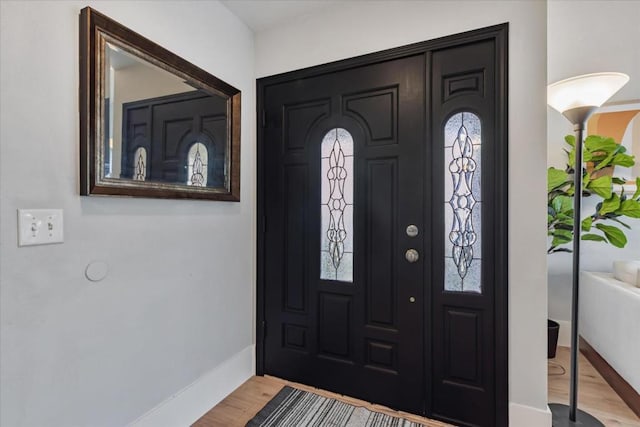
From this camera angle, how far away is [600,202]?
2.64 m

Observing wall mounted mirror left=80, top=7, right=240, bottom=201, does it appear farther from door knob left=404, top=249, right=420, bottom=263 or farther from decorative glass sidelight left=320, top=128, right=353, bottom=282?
door knob left=404, top=249, right=420, bottom=263

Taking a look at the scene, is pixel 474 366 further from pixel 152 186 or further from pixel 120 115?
pixel 120 115

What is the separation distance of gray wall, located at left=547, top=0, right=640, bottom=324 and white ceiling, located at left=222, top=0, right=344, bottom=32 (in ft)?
4.80

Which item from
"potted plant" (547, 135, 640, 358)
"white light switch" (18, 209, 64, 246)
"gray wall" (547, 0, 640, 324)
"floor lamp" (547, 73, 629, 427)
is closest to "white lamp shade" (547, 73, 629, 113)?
"floor lamp" (547, 73, 629, 427)

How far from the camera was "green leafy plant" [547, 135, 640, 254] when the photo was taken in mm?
2416

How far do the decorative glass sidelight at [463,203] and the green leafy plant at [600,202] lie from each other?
1.14 meters

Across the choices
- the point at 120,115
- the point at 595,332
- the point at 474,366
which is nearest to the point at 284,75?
the point at 120,115

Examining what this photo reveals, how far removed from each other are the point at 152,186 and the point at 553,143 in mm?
3244

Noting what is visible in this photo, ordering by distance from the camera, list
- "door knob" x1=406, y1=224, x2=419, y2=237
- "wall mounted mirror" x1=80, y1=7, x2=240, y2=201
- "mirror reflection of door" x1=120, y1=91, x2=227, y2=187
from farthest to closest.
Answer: "door knob" x1=406, y1=224, x2=419, y2=237 < "mirror reflection of door" x1=120, y1=91, x2=227, y2=187 < "wall mounted mirror" x1=80, y1=7, x2=240, y2=201

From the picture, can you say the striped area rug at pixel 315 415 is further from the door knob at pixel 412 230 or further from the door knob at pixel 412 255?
the door knob at pixel 412 230

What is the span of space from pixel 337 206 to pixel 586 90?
146 cm

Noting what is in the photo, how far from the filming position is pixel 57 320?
120cm

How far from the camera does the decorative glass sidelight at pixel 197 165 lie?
69.6 inches

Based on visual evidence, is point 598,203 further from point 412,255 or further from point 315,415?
point 315,415
